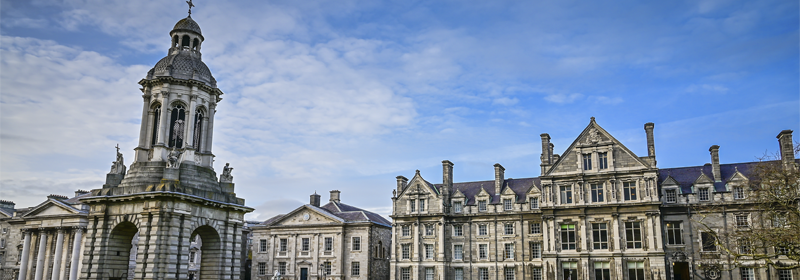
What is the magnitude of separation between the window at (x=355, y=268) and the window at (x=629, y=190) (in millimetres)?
27705

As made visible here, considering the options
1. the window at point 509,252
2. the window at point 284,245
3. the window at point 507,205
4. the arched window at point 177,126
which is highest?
the arched window at point 177,126

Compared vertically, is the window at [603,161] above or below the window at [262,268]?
above

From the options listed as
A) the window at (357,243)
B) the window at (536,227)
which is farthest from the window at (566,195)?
the window at (357,243)

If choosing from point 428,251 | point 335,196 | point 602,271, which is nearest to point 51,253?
point 335,196

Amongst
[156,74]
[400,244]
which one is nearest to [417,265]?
[400,244]

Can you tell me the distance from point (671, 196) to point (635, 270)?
23.6 feet

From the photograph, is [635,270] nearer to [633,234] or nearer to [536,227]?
[633,234]

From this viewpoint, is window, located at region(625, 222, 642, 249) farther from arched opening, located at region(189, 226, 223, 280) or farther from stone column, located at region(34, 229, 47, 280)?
stone column, located at region(34, 229, 47, 280)

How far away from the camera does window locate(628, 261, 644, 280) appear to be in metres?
48.6

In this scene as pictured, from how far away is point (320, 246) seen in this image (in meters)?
64.2

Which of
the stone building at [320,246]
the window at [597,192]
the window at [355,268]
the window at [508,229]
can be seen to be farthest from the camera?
the stone building at [320,246]

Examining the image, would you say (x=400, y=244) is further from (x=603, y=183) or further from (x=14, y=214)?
(x=14, y=214)

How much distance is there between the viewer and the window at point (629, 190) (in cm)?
5028

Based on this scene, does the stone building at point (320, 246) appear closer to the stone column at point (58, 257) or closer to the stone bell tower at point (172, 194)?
the stone column at point (58, 257)
